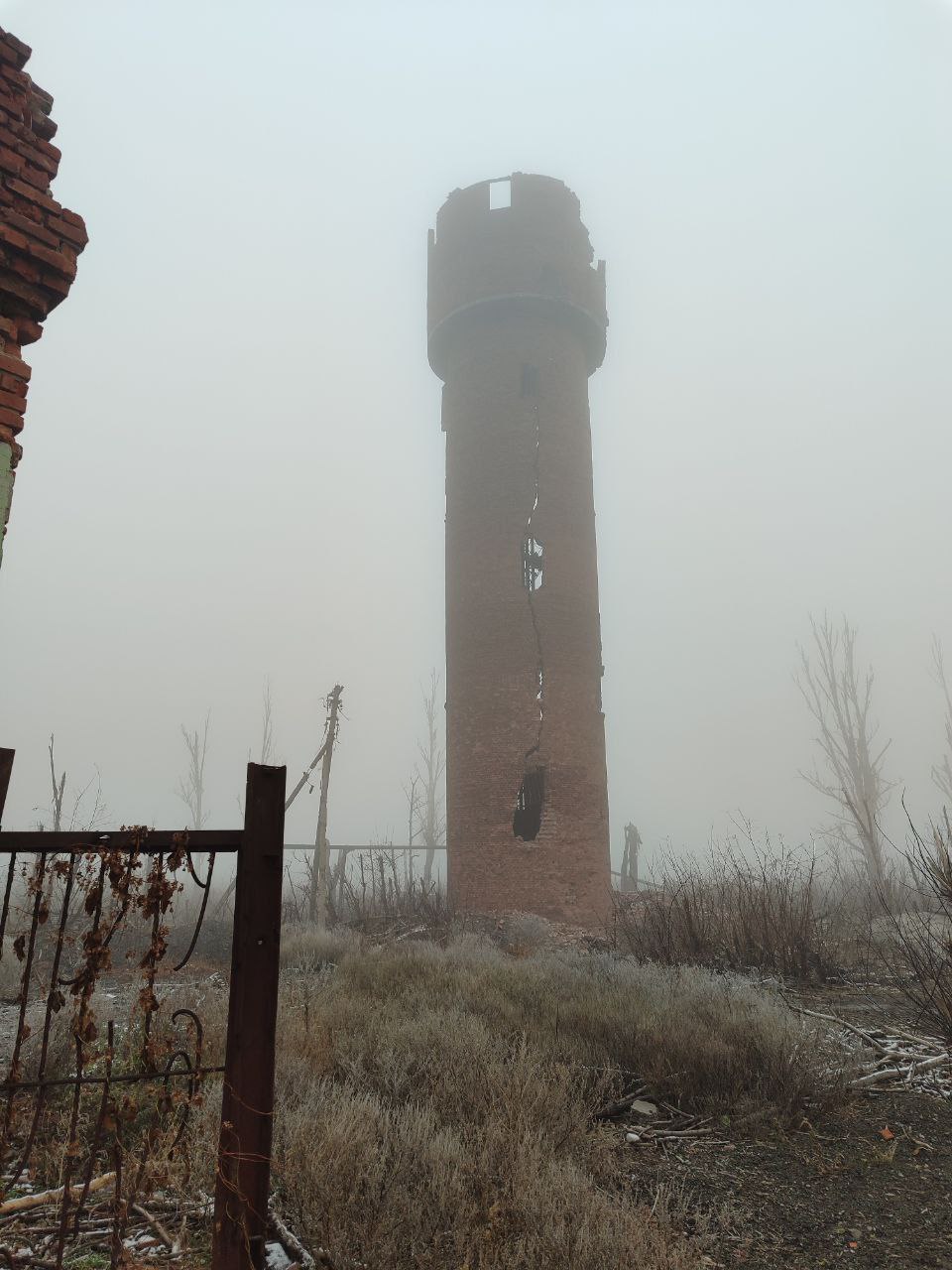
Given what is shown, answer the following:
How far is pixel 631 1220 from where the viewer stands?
312 centimetres

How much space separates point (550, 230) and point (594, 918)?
1286cm

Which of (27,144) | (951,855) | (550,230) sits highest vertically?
(550,230)

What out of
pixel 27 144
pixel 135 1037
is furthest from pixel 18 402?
pixel 135 1037

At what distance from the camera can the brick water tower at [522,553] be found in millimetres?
13352

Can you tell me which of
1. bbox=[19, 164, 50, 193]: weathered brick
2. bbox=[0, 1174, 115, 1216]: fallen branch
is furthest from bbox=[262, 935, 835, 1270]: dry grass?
bbox=[19, 164, 50, 193]: weathered brick

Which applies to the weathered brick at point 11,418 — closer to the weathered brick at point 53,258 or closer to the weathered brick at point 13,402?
the weathered brick at point 13,402

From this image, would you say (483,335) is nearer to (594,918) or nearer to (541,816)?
(541,816)

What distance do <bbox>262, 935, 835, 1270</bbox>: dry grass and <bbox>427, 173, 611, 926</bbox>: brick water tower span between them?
4.80m

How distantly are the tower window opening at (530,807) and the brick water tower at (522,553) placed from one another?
0.02m

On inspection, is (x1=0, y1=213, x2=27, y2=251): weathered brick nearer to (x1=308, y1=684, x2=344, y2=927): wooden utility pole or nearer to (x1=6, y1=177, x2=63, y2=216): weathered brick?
(x1=6, y1=177, x2=63, y2=216): weathered brick

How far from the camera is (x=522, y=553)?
14242 mm

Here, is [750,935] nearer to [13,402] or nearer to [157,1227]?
[157,1227]

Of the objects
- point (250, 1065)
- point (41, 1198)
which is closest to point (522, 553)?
point (41, 1198)

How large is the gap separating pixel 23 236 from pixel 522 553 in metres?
10.7
